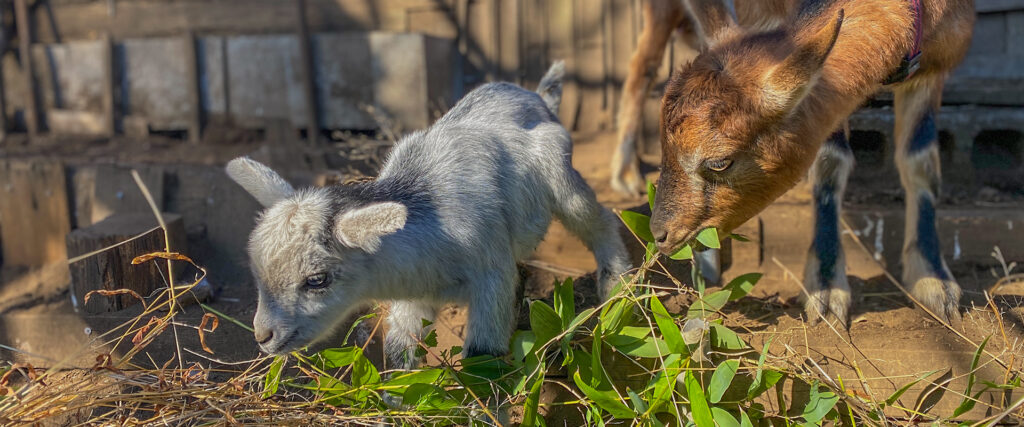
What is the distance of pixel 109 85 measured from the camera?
7.09m

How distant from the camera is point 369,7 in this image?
709cm

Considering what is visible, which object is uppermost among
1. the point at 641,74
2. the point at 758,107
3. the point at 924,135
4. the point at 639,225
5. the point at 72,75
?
the point at 758,107

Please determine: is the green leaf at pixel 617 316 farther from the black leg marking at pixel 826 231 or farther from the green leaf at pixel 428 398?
the black leg marking at pixel 826 231

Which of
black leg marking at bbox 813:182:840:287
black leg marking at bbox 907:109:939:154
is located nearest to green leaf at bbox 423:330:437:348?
black leg marking at bbox 813:182:840:287

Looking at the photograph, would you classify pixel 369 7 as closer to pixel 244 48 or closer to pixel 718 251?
pixel 244 48

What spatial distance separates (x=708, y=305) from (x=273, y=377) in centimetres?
159

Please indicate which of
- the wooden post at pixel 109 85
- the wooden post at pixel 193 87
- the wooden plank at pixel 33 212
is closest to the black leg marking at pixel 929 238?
the wooden plank at pixel 33 212

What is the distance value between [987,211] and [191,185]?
15.5ft

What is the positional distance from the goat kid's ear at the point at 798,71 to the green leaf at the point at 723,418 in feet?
3.34

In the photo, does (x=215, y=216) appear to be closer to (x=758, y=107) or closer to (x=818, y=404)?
(x=758, y=107)

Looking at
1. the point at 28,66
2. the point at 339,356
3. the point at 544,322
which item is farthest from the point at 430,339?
the point at 28,66

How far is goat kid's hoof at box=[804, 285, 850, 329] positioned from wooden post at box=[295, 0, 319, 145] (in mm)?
4436

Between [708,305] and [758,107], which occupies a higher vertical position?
[758,107]

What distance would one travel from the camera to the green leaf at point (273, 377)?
291cm
